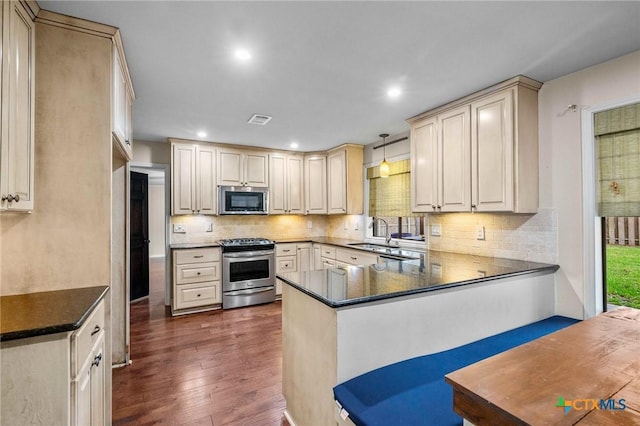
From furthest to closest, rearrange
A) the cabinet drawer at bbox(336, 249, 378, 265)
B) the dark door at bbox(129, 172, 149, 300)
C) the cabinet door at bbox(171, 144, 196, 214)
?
the dark door at bbox(129, 172, 149, 300), the cabinet door at bbox(171, 144, 196, 214), the cabinet drawer at bbox(336, 249, 378, 265)

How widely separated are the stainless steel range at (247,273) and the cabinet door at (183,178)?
80 cm

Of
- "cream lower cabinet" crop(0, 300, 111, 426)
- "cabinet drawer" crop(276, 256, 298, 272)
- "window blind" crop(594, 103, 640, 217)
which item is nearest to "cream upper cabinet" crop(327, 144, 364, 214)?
"cabinet drawer" crop(276, 256, 298, 272)

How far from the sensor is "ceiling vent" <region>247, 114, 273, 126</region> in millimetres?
3309

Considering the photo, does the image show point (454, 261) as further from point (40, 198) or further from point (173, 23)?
point (40, 198)

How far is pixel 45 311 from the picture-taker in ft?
4.34

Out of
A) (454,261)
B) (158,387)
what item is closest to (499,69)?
(454,261)

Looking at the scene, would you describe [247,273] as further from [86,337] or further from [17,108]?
[17,108]

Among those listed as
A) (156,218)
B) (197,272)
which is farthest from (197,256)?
(156,218)

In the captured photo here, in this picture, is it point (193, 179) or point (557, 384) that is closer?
point (557, 384)

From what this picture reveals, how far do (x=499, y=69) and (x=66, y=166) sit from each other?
2.97m

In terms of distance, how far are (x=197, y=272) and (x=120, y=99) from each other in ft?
8.72

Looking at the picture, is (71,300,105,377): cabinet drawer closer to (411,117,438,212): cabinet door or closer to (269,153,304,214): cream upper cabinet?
(411,117,438,212): cabinet door

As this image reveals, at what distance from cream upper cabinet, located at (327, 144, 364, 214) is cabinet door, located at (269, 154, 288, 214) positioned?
2.75 feet

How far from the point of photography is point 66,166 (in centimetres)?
165
